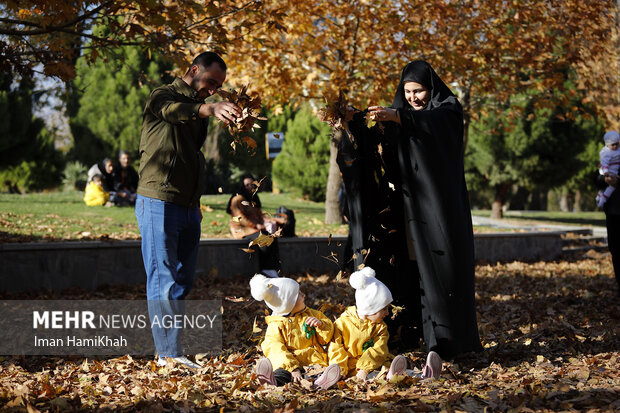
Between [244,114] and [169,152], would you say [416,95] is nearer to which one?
[244,114]

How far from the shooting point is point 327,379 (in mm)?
3826

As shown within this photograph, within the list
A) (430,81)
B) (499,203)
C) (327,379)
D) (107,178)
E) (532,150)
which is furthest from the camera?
(499,203)

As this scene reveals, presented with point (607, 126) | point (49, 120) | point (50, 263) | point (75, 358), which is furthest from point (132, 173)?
point (49, 120)

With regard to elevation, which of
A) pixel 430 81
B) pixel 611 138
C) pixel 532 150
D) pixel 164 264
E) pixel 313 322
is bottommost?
pixel 313 322

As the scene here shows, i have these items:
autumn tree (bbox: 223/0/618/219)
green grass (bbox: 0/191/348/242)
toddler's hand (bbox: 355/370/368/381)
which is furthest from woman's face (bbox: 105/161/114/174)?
toddler's hand (bbox: 355/370/368/381)

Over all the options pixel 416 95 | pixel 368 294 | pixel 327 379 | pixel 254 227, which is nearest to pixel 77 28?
pixel 254 227

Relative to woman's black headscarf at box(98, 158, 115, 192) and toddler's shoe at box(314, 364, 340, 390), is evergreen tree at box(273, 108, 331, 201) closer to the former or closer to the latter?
woman's black headscarf at box(98, 158, 115, 192)

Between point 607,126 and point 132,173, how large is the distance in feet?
53.0

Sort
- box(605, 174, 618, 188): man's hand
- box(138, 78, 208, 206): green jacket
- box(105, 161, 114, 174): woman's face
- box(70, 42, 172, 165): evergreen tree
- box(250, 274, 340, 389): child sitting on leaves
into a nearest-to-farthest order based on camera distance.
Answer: box(250, 274, 340, 389): child sitting on leaves → box(138, 78, 208, 206): green jacket → box(605, 174, 618, 188): man's hand → box(105, 161, 114, 174): woman's face → box(70, 42, 172, 165): evergreen tree

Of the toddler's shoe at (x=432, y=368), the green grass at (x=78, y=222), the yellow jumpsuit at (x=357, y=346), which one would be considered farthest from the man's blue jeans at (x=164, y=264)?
the green grass at (x=78, y=222)

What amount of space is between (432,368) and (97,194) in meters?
11.1

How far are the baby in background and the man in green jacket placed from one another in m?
5.31

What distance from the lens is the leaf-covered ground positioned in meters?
3.54

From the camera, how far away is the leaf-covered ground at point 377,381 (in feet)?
11.6
